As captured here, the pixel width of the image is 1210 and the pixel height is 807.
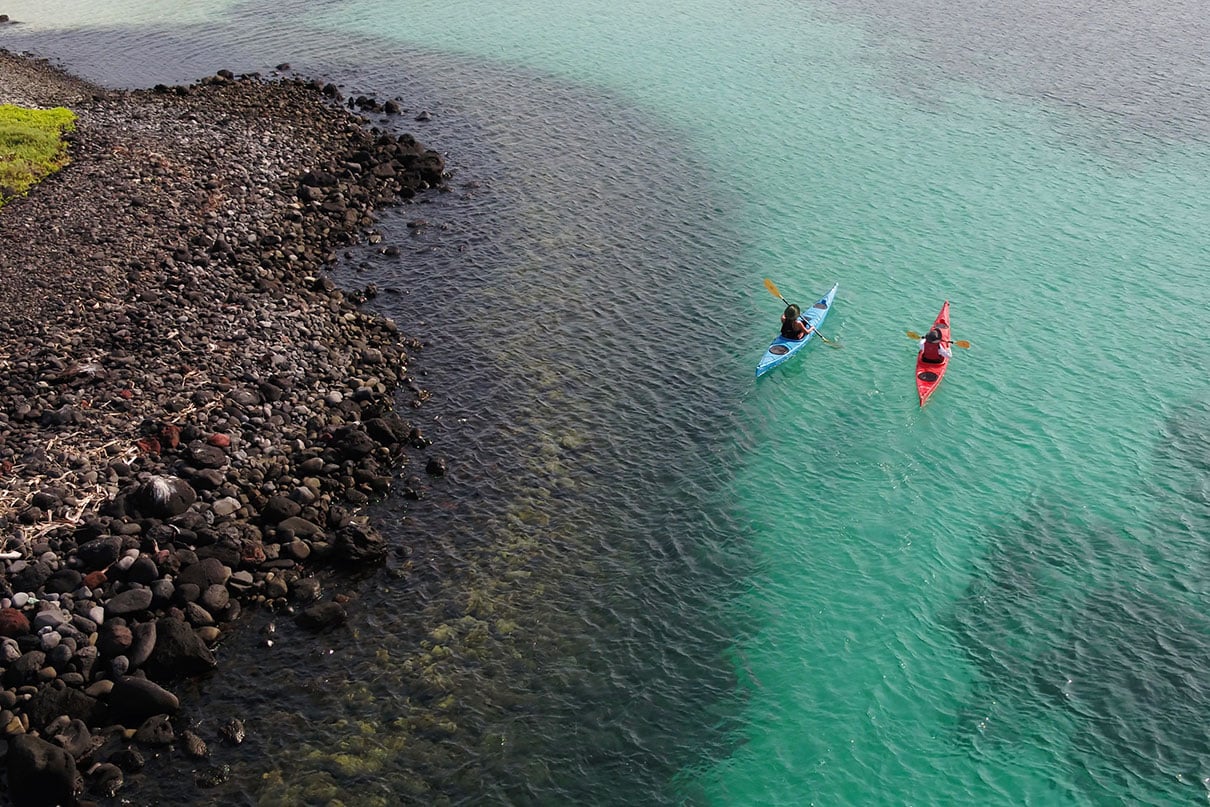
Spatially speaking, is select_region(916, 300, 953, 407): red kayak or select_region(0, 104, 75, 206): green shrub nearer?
select_region(916, 300, 953, 407): red kayak

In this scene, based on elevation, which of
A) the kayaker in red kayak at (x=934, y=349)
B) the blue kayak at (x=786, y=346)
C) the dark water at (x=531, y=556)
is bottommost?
the dark water at (x=531, y=556)

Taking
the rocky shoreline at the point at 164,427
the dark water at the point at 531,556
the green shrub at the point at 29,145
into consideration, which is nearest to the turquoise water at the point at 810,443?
the dark water at the point at 531,556

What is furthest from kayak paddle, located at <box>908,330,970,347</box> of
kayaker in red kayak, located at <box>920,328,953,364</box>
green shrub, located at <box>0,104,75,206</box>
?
green shrub, located at <box>0,104,75,206</box>

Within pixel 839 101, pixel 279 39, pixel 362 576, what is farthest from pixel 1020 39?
pixel 362 576

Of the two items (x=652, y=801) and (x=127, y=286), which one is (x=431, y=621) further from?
(x=127, y=286)

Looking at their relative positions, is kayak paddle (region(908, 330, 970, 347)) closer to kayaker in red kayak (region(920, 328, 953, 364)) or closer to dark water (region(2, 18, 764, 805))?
kayaker in red kayak (region(920, 328, 953, 364))

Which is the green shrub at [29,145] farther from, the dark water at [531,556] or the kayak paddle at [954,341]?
the kayak paddle at [954,341]

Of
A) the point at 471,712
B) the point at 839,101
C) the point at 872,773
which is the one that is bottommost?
the point at 471,712
